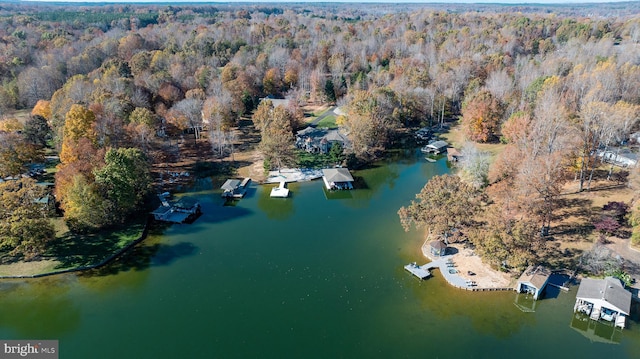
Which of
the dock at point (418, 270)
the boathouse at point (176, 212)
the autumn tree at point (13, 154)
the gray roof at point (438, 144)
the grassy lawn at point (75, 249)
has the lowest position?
the dock at point (418, 270)

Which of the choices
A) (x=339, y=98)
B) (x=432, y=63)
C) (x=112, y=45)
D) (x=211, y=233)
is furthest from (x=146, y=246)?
(x=112, y=45)

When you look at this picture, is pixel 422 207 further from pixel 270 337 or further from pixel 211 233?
pixel 211 233

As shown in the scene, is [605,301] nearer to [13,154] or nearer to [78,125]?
[78,125]

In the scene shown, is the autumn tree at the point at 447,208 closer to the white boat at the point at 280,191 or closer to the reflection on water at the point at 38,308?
the white boat at the point at 280,191

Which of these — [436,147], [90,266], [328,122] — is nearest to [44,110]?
[90,266]

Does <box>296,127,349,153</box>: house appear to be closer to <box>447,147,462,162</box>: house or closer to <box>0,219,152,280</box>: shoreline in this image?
<box>447,147,462,162</box>: house

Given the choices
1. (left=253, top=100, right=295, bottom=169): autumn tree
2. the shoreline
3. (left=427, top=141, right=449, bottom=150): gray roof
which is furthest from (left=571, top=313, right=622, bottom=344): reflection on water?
(left=427, top=141, right=449, bottom=150): gray roof

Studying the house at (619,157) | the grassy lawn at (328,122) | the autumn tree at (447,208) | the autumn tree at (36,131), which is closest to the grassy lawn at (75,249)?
the autumn tree at (36,131)
